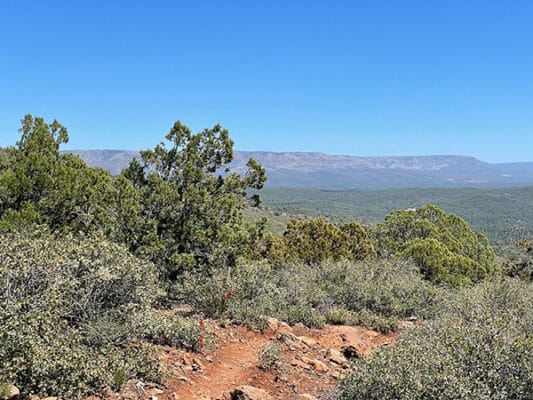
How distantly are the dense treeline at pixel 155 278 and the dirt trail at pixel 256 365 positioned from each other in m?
0.38

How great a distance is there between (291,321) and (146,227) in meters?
4.37

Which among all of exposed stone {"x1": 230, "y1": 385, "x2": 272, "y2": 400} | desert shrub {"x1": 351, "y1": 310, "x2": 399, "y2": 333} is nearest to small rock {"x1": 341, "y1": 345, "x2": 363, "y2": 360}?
desert shrub {"x1": 351, "y1": 310, "x2": 399, "y2": 333}

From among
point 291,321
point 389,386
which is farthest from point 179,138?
point 389,386

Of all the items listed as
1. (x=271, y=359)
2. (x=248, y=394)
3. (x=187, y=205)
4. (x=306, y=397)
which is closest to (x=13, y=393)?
(x=248, y=394)

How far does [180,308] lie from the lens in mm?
11039

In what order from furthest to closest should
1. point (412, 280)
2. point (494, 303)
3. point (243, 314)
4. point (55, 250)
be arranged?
point (412, 280) < point (494, 303) < point (243, 314) < point (55, 250)

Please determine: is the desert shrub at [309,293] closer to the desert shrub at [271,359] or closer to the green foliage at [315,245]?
the desert shrub at [271,359]

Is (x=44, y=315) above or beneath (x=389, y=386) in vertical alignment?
above

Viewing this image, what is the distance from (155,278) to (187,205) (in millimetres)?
4718

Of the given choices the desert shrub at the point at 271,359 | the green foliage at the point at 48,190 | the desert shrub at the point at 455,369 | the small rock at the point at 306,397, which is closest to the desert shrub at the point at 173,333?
the desert shrub at the point at 271,359

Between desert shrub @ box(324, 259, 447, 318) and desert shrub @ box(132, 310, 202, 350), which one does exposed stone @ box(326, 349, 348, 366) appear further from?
desert shrub @ box(324, 259, 447, 318)

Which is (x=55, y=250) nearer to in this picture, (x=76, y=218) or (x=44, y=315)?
(x=44, y=315)

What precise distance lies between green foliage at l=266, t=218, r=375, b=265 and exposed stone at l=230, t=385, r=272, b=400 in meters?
13.0

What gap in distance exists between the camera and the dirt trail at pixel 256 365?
659cm
